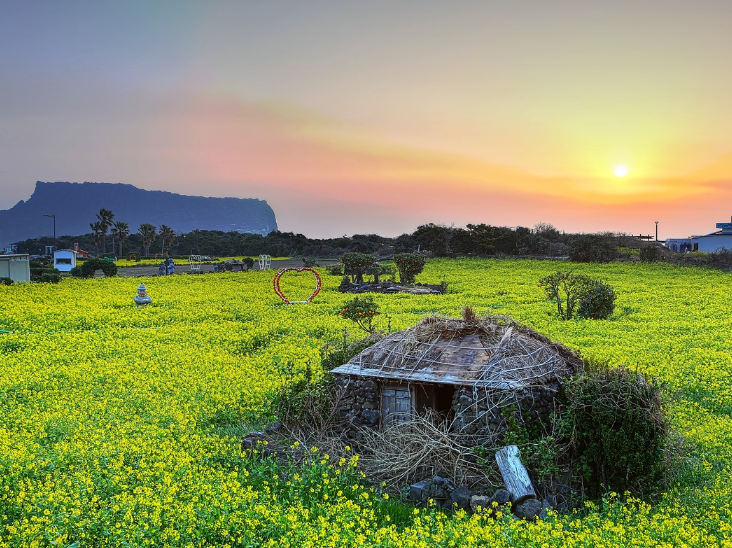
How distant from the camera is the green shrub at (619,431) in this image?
909 cm

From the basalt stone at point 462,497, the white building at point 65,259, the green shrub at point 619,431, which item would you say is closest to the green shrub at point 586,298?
the green shrub at point 619,431

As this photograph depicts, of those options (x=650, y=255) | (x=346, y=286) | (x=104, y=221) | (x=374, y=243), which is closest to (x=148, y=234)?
(x=104, y=221)

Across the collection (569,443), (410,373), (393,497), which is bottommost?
(393,497)

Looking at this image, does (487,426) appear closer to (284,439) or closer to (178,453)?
(284,439)

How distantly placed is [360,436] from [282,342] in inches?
416

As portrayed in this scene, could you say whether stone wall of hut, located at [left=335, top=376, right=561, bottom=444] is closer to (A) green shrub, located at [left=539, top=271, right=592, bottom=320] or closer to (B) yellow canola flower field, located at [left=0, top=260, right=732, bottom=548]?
(B) yellow canola flower field, located at [left=0, top=260, right=732, bottom=548]

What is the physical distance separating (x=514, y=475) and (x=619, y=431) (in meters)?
1.77

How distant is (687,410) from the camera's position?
13148 millimetres

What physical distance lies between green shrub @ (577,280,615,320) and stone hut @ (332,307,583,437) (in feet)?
49.1

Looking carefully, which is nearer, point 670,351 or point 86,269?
point 670,351

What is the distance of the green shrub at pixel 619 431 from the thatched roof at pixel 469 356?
0.92m

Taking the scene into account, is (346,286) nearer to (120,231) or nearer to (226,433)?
(226,433)

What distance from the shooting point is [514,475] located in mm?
8805

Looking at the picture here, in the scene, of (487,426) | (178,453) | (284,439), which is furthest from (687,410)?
(178,453)
